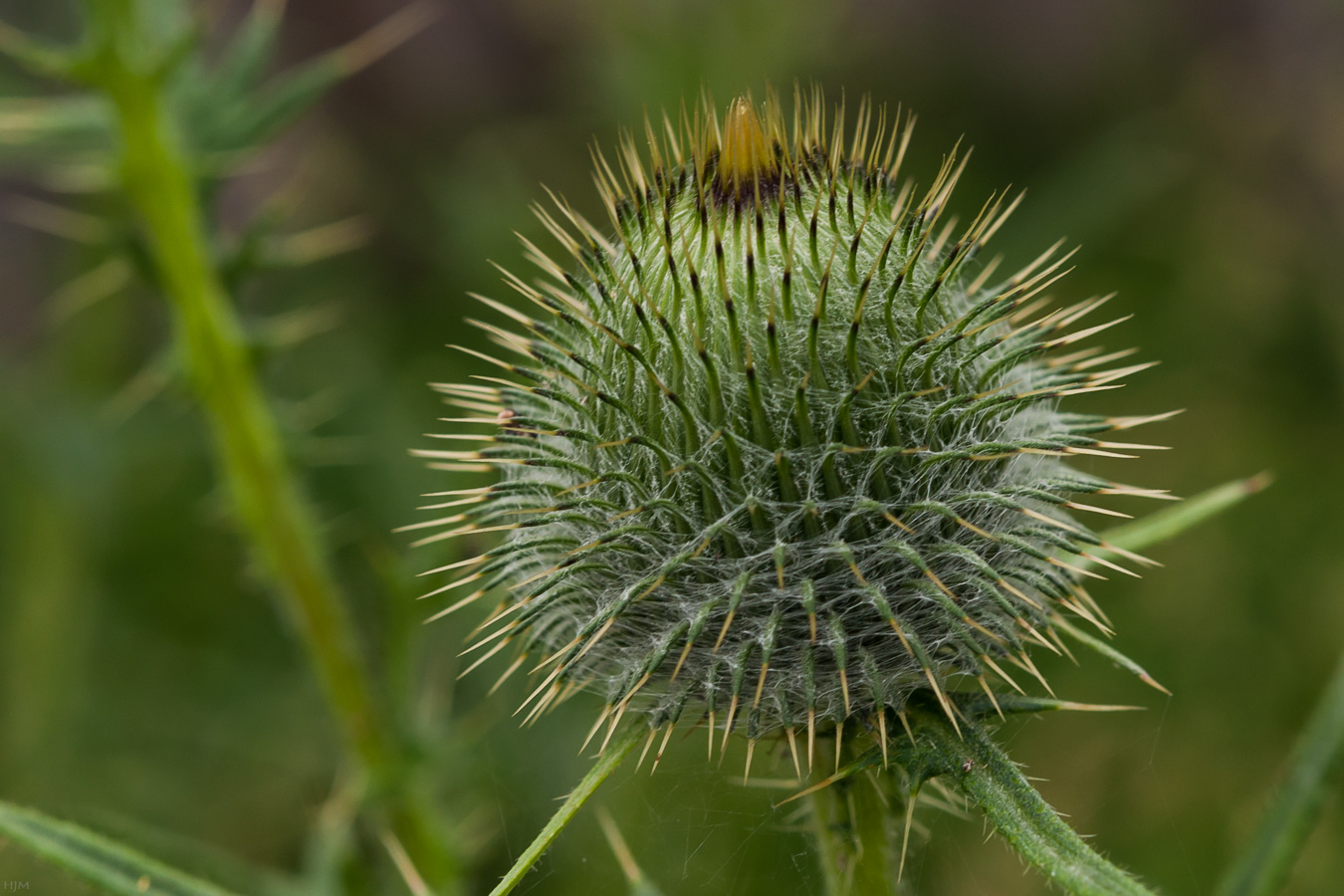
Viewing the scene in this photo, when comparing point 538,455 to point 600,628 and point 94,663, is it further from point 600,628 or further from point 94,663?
point 94,663

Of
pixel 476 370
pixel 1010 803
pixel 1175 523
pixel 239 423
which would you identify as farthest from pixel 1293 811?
pixel 476 370

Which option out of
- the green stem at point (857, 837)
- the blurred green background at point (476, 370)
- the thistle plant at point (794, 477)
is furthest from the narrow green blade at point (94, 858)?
the green stem at point (857, 837)

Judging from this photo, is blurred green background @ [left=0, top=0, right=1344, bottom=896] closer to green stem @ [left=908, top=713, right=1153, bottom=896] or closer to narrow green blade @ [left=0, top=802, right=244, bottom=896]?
narrow green blade @ [left=0, top=802, right=244, bottom=896]

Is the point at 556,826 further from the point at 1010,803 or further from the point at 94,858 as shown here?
the point at 94,858

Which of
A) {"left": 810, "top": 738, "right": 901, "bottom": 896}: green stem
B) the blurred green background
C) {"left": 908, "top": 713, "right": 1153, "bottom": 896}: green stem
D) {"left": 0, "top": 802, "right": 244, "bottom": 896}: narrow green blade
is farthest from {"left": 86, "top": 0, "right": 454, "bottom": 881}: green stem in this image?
{"left": 908, "top": 713, "right": 1153, "bottom": 896}: green stem

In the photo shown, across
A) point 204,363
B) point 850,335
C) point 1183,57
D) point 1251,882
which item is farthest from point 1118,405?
point 204,363

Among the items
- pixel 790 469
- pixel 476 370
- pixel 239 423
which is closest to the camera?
pixel 790 469
